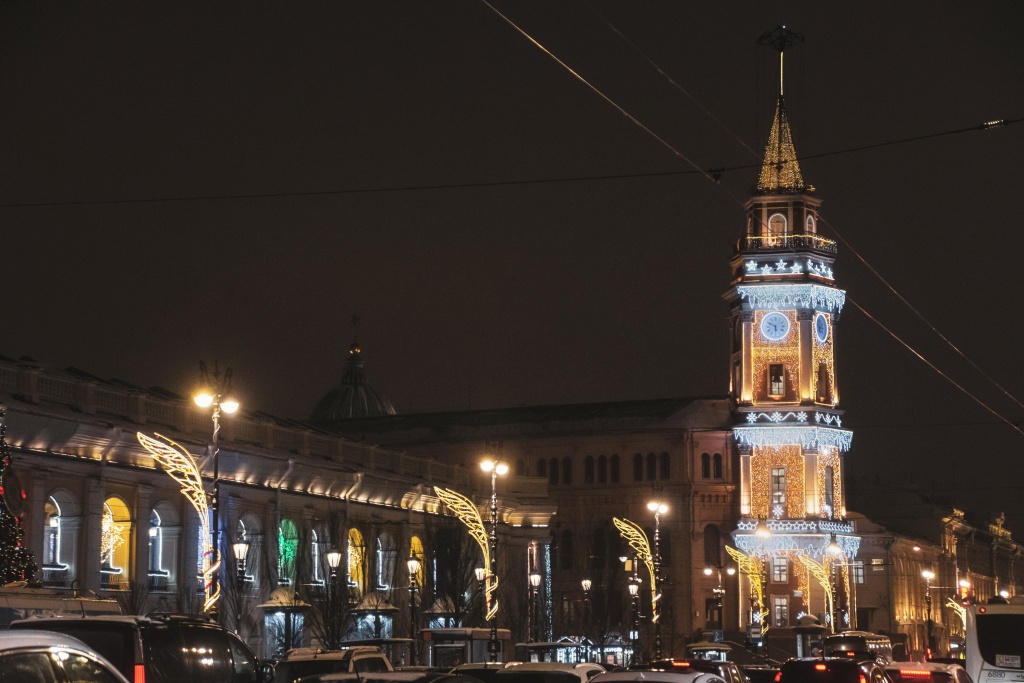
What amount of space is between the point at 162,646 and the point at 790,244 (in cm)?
8690

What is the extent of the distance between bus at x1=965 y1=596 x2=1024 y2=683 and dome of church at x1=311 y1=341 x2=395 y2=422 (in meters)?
141

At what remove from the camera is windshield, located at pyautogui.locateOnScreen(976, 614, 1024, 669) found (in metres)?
27.8

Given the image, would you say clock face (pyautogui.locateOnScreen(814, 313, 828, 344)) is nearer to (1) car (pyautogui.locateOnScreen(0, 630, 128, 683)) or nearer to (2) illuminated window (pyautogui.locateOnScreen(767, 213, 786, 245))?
(2) illuminated window (pyautogui.locateOnScreen(767, 213, 786, 245))

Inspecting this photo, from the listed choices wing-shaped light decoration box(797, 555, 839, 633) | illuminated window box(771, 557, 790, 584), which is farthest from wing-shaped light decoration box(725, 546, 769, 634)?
wing-shaped light decoration box(797, 555, 839, 633)

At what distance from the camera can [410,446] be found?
120188 millimetres

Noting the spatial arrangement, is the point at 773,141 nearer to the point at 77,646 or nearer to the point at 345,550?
the point at 345,550

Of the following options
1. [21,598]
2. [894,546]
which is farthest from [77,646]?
[894,546]

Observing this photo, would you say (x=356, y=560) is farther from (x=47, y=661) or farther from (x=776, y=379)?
(x=47, y=661)

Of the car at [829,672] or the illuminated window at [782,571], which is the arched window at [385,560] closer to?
the illuminated window at [782,571]

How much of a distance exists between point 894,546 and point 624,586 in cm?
2614

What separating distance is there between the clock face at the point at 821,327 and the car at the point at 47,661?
312 ft

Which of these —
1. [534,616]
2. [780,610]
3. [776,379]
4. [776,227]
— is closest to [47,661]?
[534,616]

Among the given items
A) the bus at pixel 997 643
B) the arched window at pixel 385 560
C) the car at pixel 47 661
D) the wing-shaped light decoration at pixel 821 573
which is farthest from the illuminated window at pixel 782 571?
the car at pixel 47 661

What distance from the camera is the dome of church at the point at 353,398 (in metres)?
171
